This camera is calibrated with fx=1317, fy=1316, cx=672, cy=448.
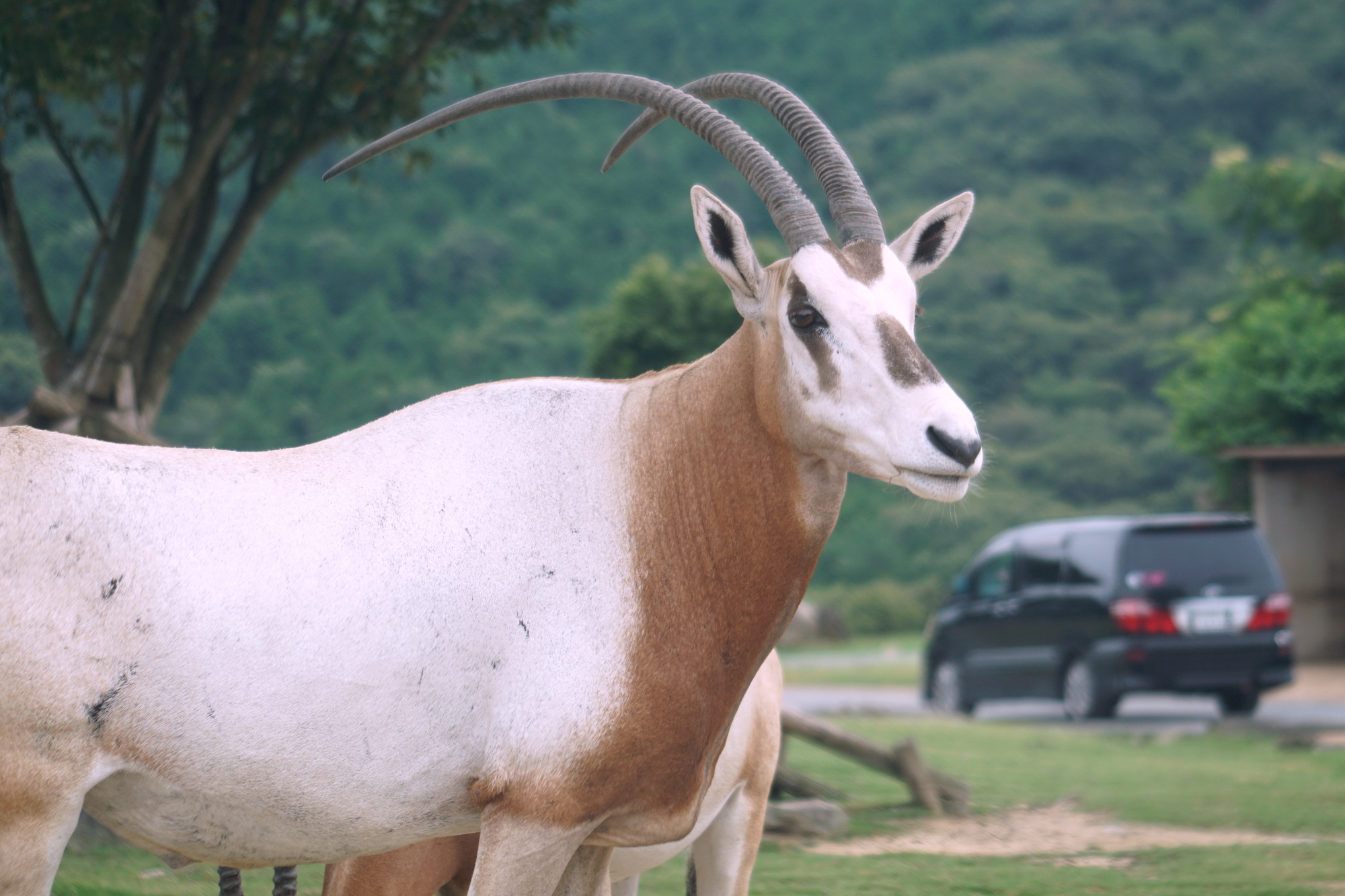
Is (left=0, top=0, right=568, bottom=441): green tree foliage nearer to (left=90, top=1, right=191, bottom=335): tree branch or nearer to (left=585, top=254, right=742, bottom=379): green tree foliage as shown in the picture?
(left=90, top=1, right=191, bottom=335): tree branch

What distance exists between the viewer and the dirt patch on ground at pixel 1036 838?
696cm

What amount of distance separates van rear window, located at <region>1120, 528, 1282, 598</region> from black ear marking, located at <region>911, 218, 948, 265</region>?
10.5 meters

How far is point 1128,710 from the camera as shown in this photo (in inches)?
611

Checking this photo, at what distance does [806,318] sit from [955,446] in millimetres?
461

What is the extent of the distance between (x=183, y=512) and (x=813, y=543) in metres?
1.39

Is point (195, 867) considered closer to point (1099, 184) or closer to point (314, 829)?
point (314, 829)

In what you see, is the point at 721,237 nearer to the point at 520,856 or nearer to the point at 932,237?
the point at 932,237

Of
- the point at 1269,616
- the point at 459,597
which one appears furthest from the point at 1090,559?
the point at 459,597

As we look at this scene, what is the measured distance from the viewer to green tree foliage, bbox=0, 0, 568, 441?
315 inches

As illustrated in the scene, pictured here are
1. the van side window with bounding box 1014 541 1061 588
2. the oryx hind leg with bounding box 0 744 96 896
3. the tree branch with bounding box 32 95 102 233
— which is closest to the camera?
the oryx hind leg with bounding box 0 744 96 896

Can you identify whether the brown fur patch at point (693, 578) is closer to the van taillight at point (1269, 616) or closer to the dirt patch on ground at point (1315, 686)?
the van taillight at point (1269, 616)

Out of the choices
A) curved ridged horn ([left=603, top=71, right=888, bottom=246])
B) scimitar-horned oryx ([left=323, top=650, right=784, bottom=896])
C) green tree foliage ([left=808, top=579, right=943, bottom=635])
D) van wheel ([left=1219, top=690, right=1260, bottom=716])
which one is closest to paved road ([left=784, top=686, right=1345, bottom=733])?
van wheel ([left=1219, top=690, right=1260, bottom=716])

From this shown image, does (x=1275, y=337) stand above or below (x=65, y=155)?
below

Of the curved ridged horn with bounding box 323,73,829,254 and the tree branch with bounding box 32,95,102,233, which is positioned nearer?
the curved ridged horn with bounding box 323,73,829,254
